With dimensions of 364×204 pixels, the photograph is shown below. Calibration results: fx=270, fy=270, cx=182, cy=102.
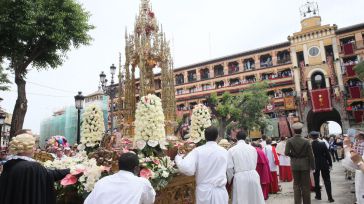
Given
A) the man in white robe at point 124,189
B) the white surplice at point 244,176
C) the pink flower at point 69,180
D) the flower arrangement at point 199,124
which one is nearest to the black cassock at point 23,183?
the pink flower at point 69,180

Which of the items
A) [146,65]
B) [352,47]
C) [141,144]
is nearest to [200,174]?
[141,144]

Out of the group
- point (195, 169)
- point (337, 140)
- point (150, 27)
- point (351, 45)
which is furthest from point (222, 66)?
point (195, 169)

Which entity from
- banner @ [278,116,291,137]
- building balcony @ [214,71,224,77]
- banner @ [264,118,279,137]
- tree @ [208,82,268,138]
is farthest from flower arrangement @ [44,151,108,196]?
building balcony @ [214,71,224,77]

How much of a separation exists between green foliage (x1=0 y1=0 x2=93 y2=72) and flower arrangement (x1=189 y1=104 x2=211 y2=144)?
926 cm

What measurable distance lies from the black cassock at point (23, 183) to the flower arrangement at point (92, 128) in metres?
2.88

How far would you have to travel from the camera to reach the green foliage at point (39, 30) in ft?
39.9

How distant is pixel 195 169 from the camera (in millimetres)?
4375

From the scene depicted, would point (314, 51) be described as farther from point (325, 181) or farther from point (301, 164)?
point (301, 164)

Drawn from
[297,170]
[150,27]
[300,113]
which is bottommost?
[297,170]

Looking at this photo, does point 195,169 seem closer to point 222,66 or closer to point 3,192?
point 3,192

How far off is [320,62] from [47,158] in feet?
117

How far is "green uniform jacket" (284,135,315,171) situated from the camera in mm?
6629

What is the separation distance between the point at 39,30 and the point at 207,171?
1207cm

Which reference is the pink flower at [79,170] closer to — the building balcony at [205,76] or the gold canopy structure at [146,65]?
the gold canopy structure at [146,65]
